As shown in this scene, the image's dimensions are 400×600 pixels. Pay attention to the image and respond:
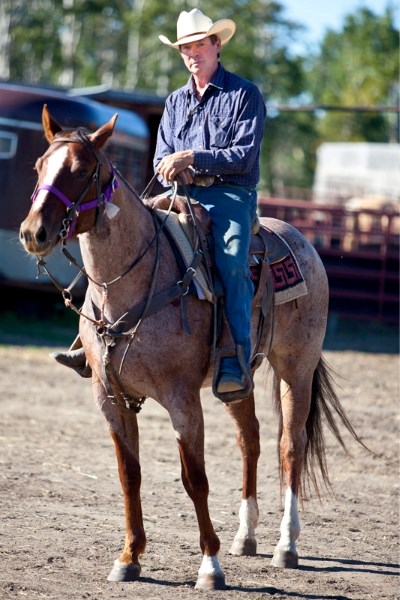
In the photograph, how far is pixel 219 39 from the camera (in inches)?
217

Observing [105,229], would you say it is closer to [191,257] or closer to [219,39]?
[191,257]

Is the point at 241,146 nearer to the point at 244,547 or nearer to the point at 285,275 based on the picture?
the point at 285,275

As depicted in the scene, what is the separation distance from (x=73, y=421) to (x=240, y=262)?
458 cm

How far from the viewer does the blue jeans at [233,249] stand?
5227 mm

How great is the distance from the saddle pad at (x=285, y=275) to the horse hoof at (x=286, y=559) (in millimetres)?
1349

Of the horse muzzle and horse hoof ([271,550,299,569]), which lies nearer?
the horse muzzle

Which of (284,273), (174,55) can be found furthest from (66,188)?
(174,55)

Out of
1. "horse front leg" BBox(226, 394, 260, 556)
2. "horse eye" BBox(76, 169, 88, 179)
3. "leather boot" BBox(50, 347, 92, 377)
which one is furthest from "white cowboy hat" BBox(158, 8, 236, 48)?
"horse front leg" BBox(226, 394, 260, 556)

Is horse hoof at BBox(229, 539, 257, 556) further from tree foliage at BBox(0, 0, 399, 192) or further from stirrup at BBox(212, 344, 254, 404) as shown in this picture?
tree foliage at BBox(0, 0, 399, 192)

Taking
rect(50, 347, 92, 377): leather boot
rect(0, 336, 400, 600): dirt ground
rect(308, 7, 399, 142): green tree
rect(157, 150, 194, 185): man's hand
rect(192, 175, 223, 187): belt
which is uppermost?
rect(308, 7, 399, 142): green tree

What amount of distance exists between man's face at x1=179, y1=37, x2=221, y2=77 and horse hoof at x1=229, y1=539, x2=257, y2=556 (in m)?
2.50

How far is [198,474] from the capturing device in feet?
16.8

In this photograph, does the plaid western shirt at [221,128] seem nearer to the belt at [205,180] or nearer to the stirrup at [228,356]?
the belt at [205,180]

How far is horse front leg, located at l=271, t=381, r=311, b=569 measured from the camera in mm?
5848
